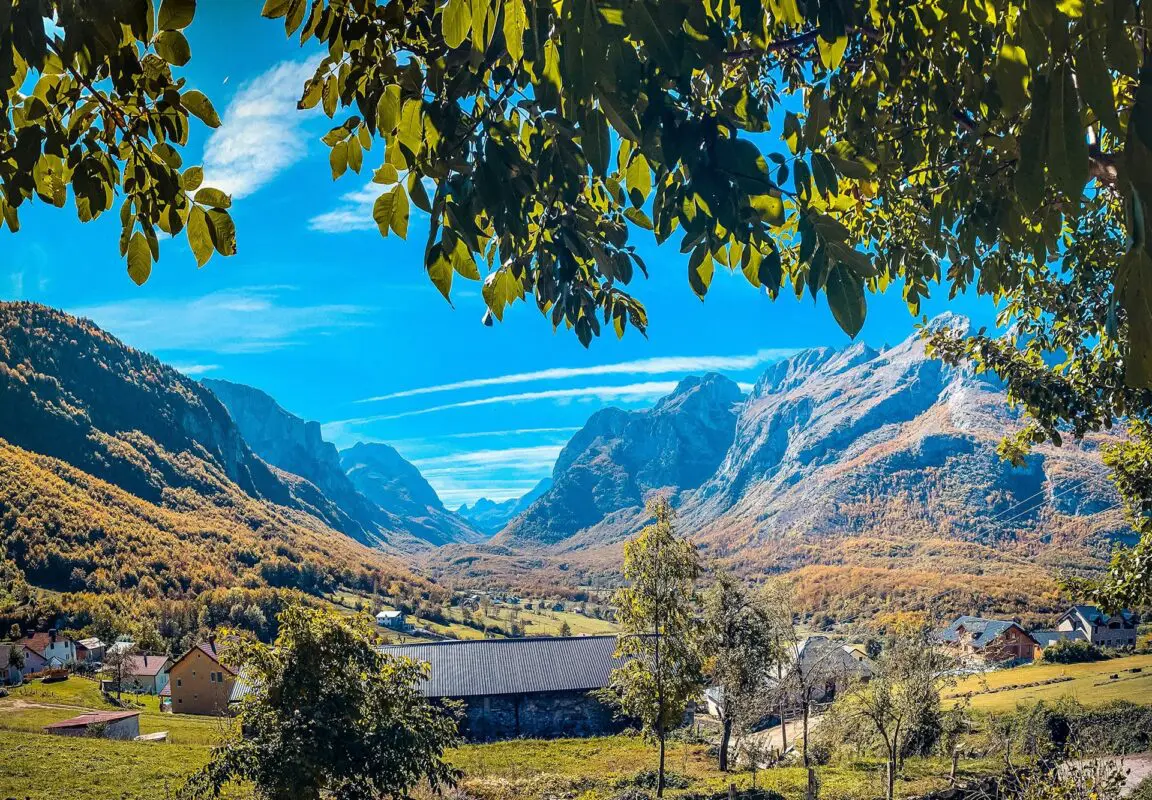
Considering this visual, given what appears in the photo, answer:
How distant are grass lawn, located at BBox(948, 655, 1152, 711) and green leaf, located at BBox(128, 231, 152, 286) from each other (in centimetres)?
2891

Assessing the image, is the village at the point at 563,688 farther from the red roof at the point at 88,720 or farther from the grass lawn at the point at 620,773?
the grass lawn at the point at 620,773

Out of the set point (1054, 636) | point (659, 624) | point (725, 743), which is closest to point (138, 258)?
point (659, 624)

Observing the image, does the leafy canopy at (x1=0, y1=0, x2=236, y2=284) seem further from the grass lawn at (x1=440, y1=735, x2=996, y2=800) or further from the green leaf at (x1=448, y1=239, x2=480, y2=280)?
the grass lawn at (x1=440, y1=735, x2=996, y2=800)

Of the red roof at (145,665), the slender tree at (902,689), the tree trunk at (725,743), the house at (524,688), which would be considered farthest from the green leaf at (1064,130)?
the red roof at (145,665)

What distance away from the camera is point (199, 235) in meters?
2.38

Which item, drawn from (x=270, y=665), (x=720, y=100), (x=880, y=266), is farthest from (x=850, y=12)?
(x=270, y=665)

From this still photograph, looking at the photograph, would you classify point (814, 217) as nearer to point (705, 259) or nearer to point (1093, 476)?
point (705, 259)

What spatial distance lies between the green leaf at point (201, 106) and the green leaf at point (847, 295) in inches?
77.6

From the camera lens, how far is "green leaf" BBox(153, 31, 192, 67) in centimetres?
202

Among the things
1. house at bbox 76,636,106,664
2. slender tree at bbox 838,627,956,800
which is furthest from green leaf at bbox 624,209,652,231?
house at bbox 76,636,106,664

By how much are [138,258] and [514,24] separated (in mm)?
1635

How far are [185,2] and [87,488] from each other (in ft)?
626

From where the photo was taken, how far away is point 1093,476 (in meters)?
186

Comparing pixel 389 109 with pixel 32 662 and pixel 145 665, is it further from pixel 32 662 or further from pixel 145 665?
Answer: pixel 32 662
